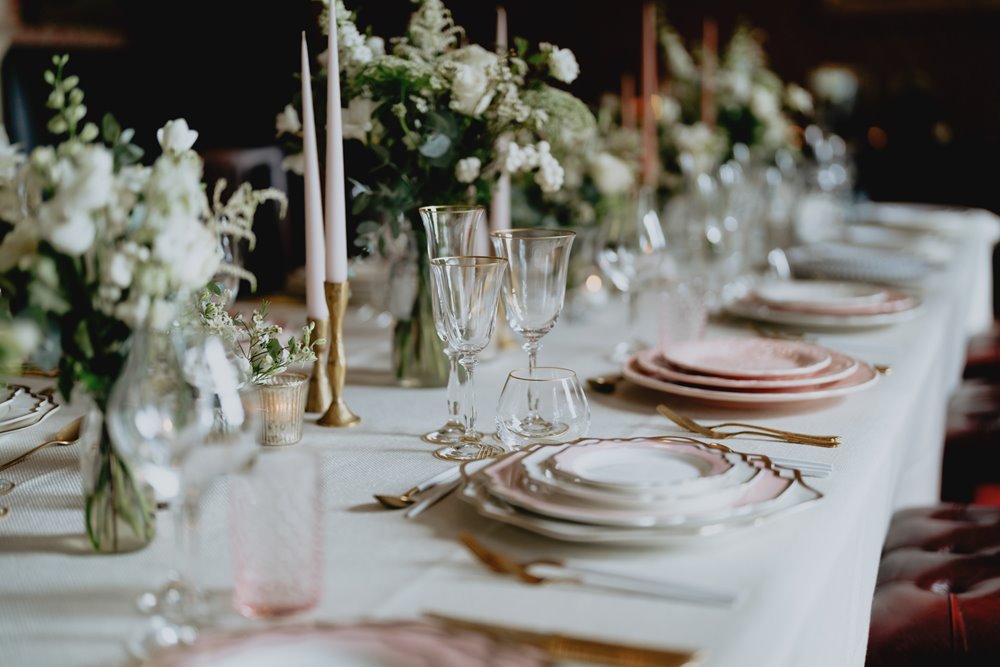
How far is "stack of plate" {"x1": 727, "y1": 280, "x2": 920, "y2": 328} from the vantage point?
1.97 m

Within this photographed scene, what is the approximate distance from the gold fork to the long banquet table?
15 mm

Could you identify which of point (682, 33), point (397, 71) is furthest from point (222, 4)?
point (397, 71)

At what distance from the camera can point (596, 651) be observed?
2.43 ft

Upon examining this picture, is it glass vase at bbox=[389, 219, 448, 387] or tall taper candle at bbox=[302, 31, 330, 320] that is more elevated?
tall taper candle at bbox=[302, 31, 330, 320]

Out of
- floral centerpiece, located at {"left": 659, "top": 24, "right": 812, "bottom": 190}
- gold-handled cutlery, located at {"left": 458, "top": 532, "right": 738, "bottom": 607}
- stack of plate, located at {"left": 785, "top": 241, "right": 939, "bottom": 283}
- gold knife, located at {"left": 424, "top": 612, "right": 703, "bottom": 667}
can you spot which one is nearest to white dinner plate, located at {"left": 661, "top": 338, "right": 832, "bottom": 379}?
gold-handled cutlery, located at {"left": 458, "top": 532, "right": 738, "bottom": 607}

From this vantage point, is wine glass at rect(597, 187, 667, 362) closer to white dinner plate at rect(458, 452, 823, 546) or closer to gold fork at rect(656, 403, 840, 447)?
gold fork at rect(656, 403, 840, 447)

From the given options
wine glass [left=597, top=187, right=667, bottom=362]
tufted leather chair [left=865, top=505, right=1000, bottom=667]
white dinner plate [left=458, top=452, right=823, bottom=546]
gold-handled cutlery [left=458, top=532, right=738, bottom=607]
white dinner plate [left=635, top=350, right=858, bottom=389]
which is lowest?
tufted leather chair [left=865, top=505, right=1000, bottom=667]

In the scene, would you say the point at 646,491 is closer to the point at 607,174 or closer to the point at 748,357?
the point at 748,357

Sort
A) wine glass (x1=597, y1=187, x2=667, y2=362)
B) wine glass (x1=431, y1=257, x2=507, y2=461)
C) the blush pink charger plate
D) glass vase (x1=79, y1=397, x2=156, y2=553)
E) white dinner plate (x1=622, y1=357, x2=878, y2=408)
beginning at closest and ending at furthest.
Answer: the blush pink charger plate, glass vase (x1=79, y1=397, x2=156, y2=553), wine glass (x1=431, y1=257, x2=507, y2=461), white dinner plate (x1=622, y1=357, x2=878, y2=408), wine glass (x1=597, y1=187, x2=667, y2=362)

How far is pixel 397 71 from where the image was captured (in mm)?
1431

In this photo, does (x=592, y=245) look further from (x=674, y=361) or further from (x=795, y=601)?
(x=795, y=601)

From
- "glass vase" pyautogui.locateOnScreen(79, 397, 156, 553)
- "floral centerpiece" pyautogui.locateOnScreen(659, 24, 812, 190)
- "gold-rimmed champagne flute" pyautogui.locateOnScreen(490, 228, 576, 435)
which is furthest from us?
"floral centerpiece" pyautogui.locateOnScreen(659, 24, 812, 190)

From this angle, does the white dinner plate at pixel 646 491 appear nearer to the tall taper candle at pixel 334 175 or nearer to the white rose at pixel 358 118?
the tall taper candle at pixel 334 175

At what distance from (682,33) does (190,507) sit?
20.2 ft
